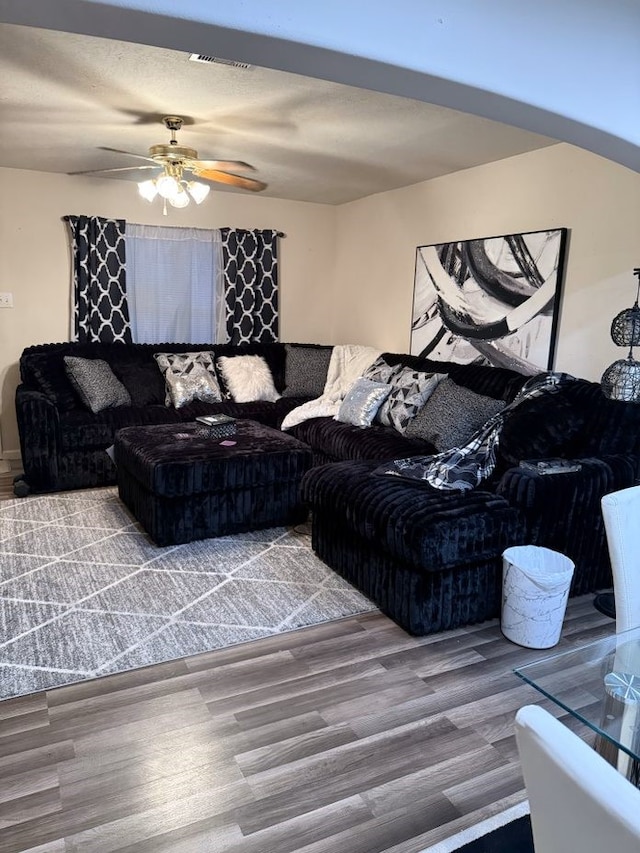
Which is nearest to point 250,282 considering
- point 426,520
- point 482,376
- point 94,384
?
point 94,384

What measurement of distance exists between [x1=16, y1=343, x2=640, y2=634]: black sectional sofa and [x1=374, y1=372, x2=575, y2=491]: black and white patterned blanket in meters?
0.06

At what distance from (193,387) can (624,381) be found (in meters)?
3.29

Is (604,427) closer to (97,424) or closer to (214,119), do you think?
(214,119)

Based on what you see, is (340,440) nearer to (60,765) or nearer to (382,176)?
(382,176)

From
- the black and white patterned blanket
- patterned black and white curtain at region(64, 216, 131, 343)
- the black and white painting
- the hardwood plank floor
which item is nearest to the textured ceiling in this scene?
patterned black and white curtain at region(64, 216, 131, 343)

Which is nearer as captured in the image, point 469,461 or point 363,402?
point 469,461

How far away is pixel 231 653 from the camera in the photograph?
2.45 meters

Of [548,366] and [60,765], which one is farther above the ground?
[548,366]

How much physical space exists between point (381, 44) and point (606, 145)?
39.8 inches

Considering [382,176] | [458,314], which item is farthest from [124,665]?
[382,176]

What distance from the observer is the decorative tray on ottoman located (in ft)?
12.7

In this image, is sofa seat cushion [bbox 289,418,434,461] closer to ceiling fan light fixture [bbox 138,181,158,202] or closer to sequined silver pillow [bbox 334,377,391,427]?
sequined silver pillow [bbox 334,377,391,427]

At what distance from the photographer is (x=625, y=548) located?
159 centimetres

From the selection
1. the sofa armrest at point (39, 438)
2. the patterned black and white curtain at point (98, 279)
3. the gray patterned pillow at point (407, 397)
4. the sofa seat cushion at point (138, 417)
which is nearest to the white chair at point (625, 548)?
the gray patterned pillow at point (407, 397)
